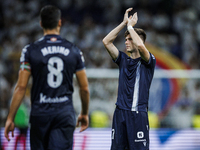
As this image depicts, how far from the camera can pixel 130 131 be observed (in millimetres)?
4031

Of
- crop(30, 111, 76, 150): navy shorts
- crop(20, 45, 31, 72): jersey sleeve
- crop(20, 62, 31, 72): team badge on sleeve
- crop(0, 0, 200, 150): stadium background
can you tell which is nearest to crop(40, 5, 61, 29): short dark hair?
crop(20, 45, 31, 72): jersey sleeve

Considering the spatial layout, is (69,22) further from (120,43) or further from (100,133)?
(100,133)

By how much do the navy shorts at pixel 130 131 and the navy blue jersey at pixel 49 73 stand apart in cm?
72

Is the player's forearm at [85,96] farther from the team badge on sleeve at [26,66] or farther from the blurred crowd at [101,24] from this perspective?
the blurred crowd at [101,24]

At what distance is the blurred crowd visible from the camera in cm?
1182

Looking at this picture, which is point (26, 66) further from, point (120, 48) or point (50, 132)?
point (120, 48)

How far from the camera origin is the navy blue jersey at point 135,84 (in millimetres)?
4113

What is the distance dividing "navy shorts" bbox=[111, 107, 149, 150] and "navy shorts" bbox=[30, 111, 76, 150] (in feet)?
2.14

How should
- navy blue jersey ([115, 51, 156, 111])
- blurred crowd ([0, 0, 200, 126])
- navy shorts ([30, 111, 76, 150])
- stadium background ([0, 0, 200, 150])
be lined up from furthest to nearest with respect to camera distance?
blurred crowd ([0, 0, 200, 126])
stadium background ([0, 0, 200, 150])
navy blue jersey ([115, 51, 156, 111])
navy shorts ([30, 111, 76, 150])

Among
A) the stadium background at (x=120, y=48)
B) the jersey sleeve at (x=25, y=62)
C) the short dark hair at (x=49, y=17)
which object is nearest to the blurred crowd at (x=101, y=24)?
the stadium background at (x=120, y=48)

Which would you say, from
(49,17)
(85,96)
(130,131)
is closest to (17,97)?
(85,96)

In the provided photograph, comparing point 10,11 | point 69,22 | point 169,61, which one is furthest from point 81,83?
point 10,11

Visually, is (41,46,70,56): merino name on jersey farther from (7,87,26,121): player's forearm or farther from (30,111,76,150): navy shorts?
(30,111,76,150): navy shorts

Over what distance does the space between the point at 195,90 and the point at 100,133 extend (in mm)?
3136
